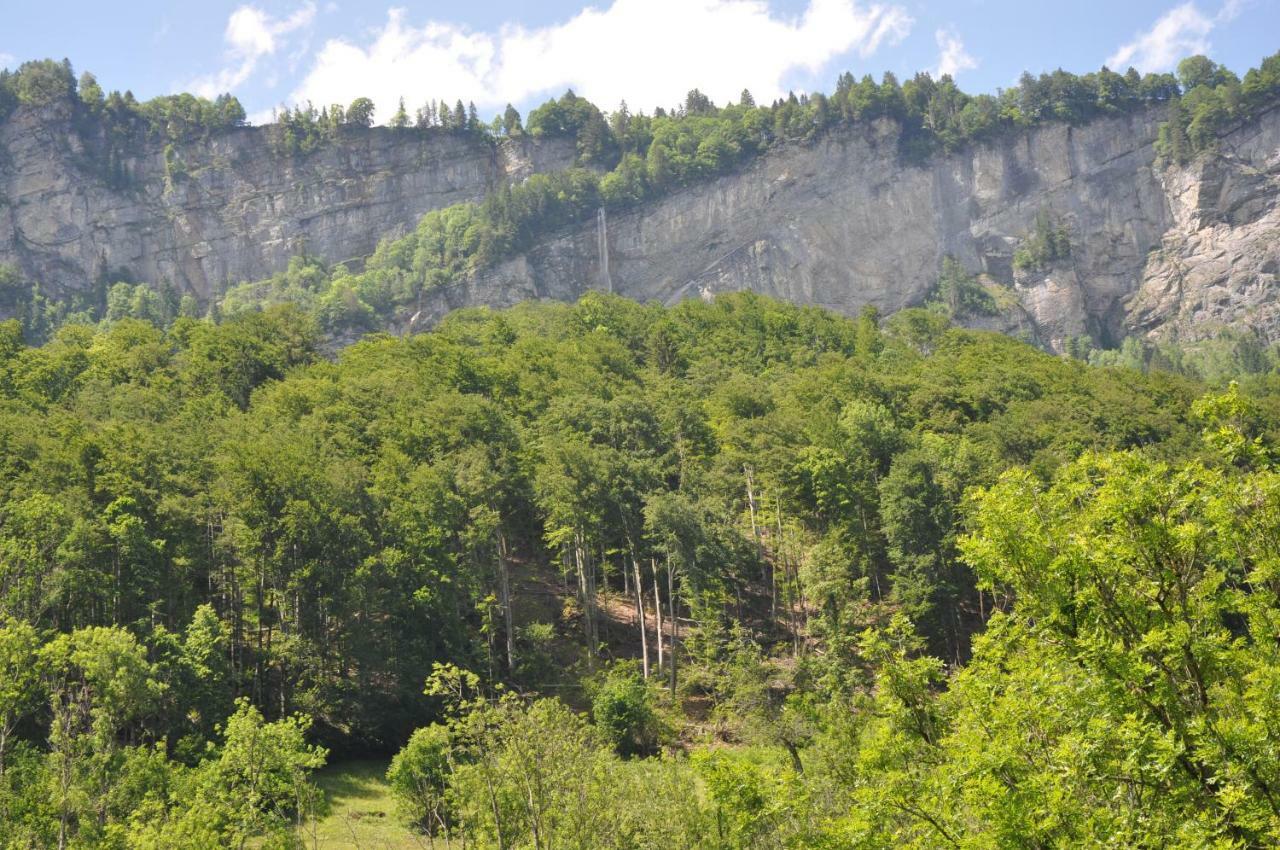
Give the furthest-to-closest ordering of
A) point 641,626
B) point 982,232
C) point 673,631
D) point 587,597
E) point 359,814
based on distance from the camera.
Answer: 1. point 982,232
2. point 587,597
3. point 641,626
4. point 673,631
5. point 359,814

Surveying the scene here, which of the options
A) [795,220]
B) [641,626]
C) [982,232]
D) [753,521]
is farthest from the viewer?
[982,232]

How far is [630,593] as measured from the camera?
2053 inches

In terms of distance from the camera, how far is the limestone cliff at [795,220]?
142375 mm

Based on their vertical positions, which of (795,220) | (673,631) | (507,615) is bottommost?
(673,631)

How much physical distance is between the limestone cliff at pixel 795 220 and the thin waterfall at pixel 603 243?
254 mm

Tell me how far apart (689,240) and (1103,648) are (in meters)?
137

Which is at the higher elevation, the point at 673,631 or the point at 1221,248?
the point at 1221,248

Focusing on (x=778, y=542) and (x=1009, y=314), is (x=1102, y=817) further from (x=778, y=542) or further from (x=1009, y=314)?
(x=1009, y=314)

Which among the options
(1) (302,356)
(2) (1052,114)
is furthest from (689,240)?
(1) (302,356)

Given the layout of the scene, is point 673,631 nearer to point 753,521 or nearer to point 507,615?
point 507,615

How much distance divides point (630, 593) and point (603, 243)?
329ft

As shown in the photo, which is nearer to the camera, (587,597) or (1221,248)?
(587,597)

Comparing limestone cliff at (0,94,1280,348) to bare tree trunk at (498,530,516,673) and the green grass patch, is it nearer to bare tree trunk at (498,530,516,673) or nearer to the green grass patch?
bare tree trunk at (498,530,516,673)

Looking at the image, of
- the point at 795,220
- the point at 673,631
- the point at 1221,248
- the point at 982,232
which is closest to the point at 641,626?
the point at 673,631
